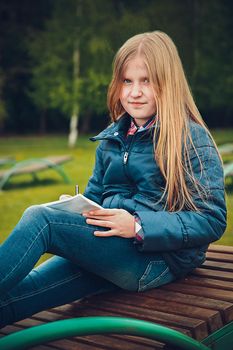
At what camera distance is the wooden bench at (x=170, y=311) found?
2.01 meters

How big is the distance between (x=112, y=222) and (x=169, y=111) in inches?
23.0

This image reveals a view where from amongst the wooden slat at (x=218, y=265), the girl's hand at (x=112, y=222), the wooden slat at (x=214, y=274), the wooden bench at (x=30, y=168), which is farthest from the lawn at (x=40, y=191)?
the girl's hand at (x=112, y=222)

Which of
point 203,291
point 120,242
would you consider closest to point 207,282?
point 203,291

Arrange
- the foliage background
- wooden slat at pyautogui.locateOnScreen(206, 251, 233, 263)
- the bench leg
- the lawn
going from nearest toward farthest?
1. the bench leg
2. wooden slat at pyautogui.locateOnScreen(206, 251, 233, 263)
3. the lawn
4. the foliage background

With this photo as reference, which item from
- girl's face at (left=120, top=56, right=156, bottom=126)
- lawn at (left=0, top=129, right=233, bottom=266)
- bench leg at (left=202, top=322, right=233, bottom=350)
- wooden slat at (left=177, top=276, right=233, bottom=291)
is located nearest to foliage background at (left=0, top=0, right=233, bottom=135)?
lawn at (left=0, top=129, right=233, bottom=266)

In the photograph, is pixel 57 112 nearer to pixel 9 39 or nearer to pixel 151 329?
pixel 9 39

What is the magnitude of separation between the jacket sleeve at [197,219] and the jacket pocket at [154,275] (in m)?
0.11

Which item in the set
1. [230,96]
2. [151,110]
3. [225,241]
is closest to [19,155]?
[230,96]

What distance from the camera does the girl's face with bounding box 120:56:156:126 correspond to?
2.57 meters

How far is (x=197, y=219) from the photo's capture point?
232 cm

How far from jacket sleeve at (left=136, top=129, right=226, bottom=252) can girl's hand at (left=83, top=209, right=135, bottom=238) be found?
56 mm

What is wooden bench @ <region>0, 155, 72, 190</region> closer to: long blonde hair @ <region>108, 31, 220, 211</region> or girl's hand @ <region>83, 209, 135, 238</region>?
long blonde hair @ <region>108, 31, 220, 211</region>

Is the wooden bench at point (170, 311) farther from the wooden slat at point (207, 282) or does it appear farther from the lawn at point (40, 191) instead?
the lawn at point (40, 191)

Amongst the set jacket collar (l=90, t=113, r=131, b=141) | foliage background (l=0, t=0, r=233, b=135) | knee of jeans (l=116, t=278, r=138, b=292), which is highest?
foliage background (l=0, t=0, r=233, b=135)
